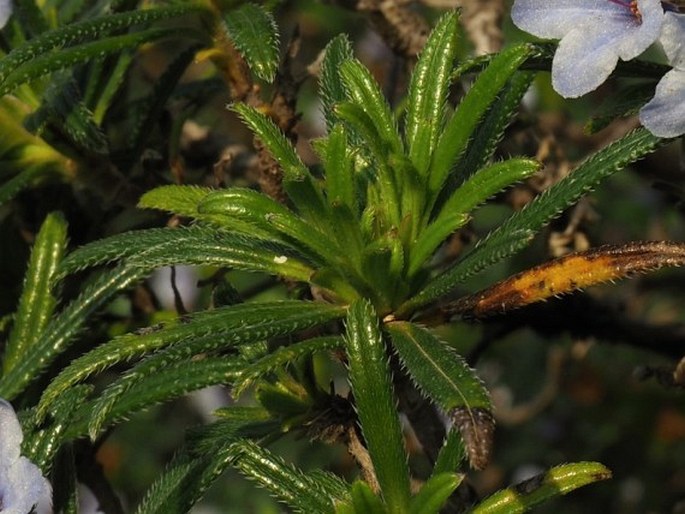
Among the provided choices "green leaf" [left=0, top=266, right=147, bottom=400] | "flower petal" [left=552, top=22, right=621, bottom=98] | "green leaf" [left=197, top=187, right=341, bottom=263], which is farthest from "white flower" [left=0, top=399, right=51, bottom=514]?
"flower petal" [left=552, top=22, right=621, bottom=98]

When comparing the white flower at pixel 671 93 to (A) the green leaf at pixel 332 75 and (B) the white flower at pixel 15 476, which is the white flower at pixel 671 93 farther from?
(B) the white flower at pixel 15 476

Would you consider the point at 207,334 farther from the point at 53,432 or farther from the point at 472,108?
the point at 472,108

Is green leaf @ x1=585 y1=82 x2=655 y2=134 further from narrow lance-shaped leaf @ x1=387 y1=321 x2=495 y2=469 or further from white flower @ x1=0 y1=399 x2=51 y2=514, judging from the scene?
white flower @ x1=0 y1=399 x2=51 y2=514

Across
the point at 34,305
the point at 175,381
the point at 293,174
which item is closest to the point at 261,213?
the point at 293,174

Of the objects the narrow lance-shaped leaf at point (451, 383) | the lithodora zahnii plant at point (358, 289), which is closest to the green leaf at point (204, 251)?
the lithodora zahnii plant at point (358, 289)

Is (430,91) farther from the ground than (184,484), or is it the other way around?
(430,91)

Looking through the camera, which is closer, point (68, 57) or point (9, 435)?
point (9, 435)
